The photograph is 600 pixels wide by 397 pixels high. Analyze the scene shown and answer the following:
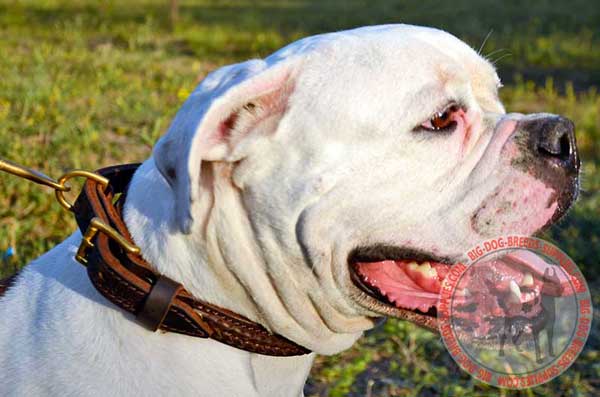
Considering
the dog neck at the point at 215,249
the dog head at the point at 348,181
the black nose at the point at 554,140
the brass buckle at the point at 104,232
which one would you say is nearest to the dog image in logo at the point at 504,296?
the dog head at the point at 348,181

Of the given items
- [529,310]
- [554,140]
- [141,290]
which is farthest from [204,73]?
[141,290]

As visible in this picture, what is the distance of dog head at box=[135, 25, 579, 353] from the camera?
7.64 ft

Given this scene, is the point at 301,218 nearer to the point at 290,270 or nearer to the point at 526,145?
the point at 290,270

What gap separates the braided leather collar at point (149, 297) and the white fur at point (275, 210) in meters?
0.04

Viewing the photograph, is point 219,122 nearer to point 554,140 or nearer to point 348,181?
point 348,181

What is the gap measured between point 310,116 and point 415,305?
24.5 inches

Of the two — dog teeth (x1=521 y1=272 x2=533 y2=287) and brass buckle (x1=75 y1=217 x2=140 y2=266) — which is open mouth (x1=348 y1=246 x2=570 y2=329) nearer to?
dog teeth (x1=521 y1=272 x2=533 y2=287)

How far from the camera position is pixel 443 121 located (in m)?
2.48

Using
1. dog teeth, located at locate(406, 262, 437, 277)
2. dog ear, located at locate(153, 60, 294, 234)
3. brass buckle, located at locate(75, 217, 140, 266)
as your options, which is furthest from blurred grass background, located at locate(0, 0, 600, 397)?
brass buckle, located at locate(75, 217, 140, 266)

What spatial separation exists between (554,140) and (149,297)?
1216 millimetres

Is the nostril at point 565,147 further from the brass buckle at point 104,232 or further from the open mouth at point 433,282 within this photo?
the brass buckle at point 104,232

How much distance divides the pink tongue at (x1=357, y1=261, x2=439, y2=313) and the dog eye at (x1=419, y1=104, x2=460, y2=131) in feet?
1.34

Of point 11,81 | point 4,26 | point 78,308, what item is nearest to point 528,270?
point 78,308

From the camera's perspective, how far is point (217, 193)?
7.65ft
